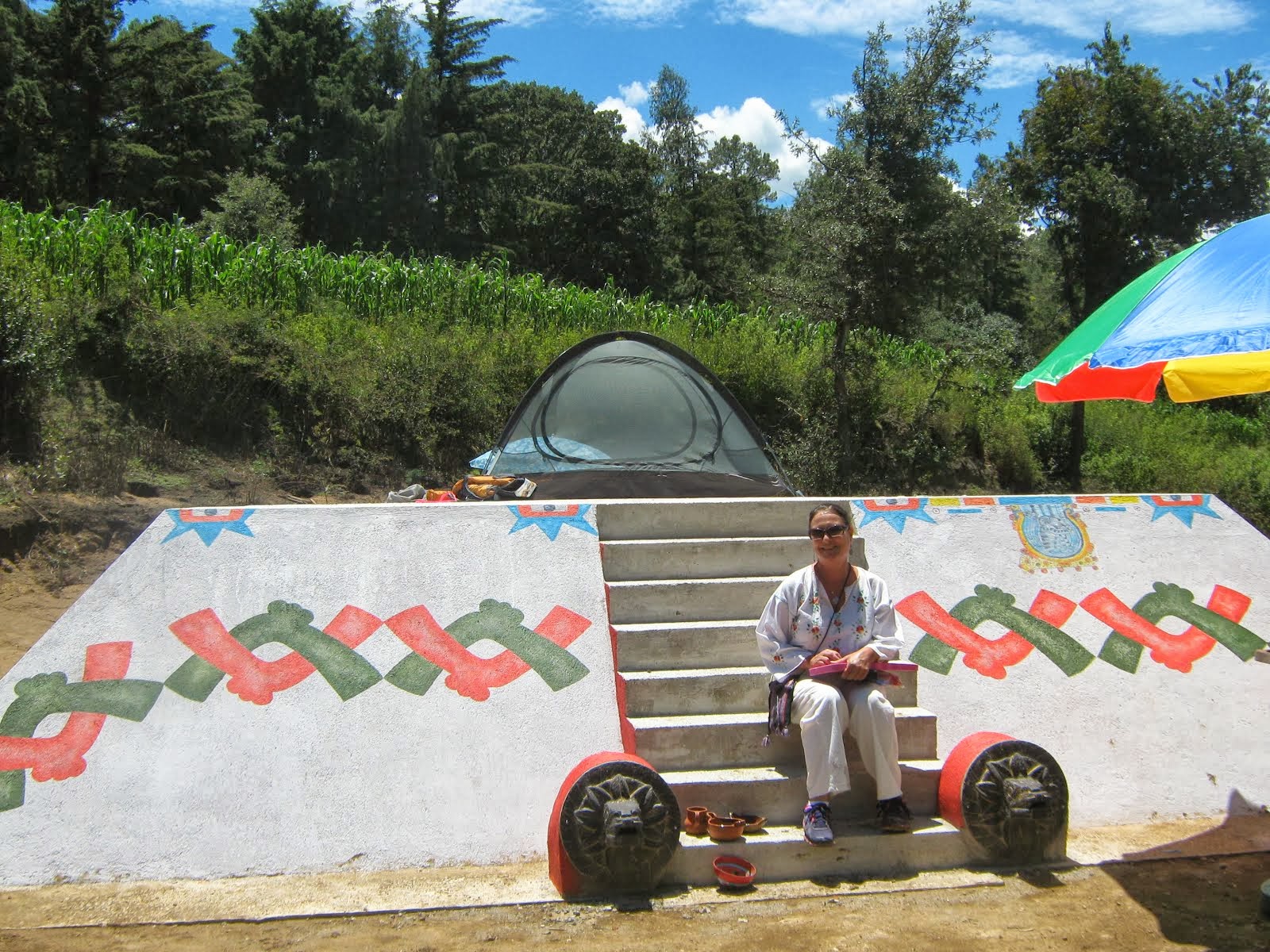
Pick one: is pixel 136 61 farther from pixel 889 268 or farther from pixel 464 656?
pixel 464 656

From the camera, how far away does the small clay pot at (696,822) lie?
3.82 metres

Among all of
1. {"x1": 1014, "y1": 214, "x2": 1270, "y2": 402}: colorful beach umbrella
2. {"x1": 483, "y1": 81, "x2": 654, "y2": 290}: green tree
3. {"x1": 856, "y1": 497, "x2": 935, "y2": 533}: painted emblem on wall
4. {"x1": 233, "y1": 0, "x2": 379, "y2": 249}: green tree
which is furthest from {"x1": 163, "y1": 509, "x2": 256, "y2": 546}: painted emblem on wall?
{"x1": 233, "y1": 0, "x2": 379, "y2": 249}: green tree

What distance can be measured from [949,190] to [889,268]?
1220 mm

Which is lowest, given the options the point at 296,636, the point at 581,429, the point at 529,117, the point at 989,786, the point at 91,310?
the point at 989,786

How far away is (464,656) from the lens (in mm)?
4410

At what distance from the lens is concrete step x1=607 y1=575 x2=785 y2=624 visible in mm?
4781

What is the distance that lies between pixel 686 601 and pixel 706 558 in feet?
1.13

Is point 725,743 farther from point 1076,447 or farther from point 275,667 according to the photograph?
point 1076,447

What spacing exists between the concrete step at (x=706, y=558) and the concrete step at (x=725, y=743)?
0.93 metres

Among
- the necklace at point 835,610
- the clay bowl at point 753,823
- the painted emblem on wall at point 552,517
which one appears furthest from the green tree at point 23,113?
the clay bowl at point 753,823

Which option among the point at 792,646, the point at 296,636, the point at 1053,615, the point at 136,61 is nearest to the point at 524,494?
the point at 296,636

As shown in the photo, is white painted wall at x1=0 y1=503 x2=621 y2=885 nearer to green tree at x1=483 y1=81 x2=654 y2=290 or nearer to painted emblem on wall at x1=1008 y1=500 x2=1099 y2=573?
painted emblem on wall at x1=1008 y1=500 x2=1099 y2=573

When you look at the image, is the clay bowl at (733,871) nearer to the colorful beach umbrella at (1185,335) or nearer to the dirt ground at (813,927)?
the dirt ground at (813,927)

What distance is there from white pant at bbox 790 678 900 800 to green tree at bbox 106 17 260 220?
20.9 meters
